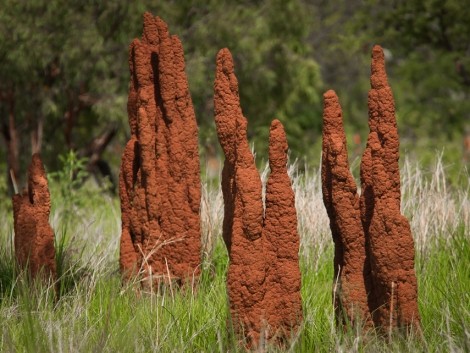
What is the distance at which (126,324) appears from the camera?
4539 millimetres

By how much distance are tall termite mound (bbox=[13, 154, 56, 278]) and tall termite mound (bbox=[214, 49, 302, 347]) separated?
5.49 feet

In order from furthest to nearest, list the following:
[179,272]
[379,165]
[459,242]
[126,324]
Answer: [459,242] → [179,272] → [126,324] → [379,165]

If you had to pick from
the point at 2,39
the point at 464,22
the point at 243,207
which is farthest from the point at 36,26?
the point at 243,207

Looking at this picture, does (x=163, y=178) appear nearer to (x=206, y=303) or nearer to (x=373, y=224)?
(x=206, y=303)

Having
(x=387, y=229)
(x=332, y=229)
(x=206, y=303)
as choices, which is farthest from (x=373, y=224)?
(x=206, y=303)

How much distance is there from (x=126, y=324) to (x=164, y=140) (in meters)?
1.68

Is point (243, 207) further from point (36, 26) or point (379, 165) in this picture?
point (36, 26)

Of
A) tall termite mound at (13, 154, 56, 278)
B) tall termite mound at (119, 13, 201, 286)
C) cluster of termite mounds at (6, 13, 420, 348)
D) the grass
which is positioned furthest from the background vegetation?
cluster of termite mounds at (6, 13, 420, 348)

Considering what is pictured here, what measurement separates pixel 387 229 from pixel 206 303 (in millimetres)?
A: 1489

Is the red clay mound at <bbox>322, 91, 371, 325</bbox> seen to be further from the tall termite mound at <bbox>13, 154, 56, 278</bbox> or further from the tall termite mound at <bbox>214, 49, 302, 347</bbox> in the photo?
the tall termite mound at <bbox>13, 154, 56, 278</bbox>

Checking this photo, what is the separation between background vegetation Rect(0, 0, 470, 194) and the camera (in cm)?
1261

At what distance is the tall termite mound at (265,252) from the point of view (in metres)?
4.27

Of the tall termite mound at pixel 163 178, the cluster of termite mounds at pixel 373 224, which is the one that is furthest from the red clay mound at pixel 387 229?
the tall termite mound at pixel 163 178

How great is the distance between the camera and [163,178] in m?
5.80
